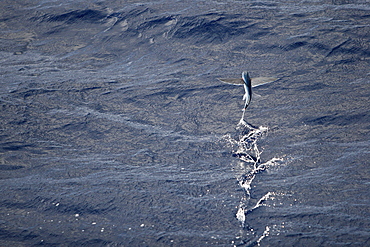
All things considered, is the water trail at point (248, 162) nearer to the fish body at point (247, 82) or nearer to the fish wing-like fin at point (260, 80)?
the fish body at point (247, 82)

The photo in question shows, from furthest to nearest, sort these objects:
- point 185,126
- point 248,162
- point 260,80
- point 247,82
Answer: point 185,126 < point 248,162 < point 260,80 < point 247,82

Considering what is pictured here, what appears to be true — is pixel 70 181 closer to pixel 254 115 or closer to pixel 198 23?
pixel 254 115

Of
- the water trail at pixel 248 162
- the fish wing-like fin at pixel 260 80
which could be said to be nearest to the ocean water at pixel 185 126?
the water trail at pixel 248 162

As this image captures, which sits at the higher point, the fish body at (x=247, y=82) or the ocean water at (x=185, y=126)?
the fish body at (x=247, y=82)

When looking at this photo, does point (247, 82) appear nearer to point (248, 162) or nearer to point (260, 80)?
point (260, 80)

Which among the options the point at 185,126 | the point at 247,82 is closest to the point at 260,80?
the point at 247,82

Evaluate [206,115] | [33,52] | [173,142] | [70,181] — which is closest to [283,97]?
[206,115]

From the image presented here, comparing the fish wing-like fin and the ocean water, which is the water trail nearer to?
the ocean water
